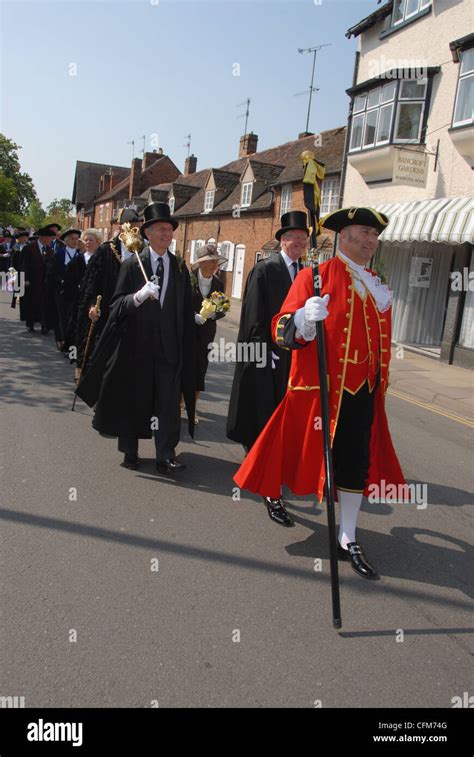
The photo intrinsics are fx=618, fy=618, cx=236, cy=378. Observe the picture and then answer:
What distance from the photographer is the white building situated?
13898 mm

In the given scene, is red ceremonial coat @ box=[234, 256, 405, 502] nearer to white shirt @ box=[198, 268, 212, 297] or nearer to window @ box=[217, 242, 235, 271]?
white shirt @ box=[198, 268, 212, 297]

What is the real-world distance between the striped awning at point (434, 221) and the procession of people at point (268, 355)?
26.4ft

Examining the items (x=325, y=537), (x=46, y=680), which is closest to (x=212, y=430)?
(x=325, y=537)

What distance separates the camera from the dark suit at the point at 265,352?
15.9ft

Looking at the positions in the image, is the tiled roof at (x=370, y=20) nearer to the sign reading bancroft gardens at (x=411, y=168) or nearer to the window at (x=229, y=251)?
the sign reading bancroft gardens at (x=411, y=168)

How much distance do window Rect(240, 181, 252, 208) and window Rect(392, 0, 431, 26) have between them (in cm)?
1449

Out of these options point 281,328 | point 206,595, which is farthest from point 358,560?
point 281,328

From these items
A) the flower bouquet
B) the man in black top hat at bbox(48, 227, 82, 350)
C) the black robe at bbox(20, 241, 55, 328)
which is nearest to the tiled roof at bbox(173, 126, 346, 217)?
the black robe at bbox(20, 241, 55, 328)

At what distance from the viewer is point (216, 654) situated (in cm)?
284

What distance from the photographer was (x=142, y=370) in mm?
5238

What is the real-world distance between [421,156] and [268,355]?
12.4m

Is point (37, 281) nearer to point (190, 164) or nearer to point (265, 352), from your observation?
point (265, 352)
